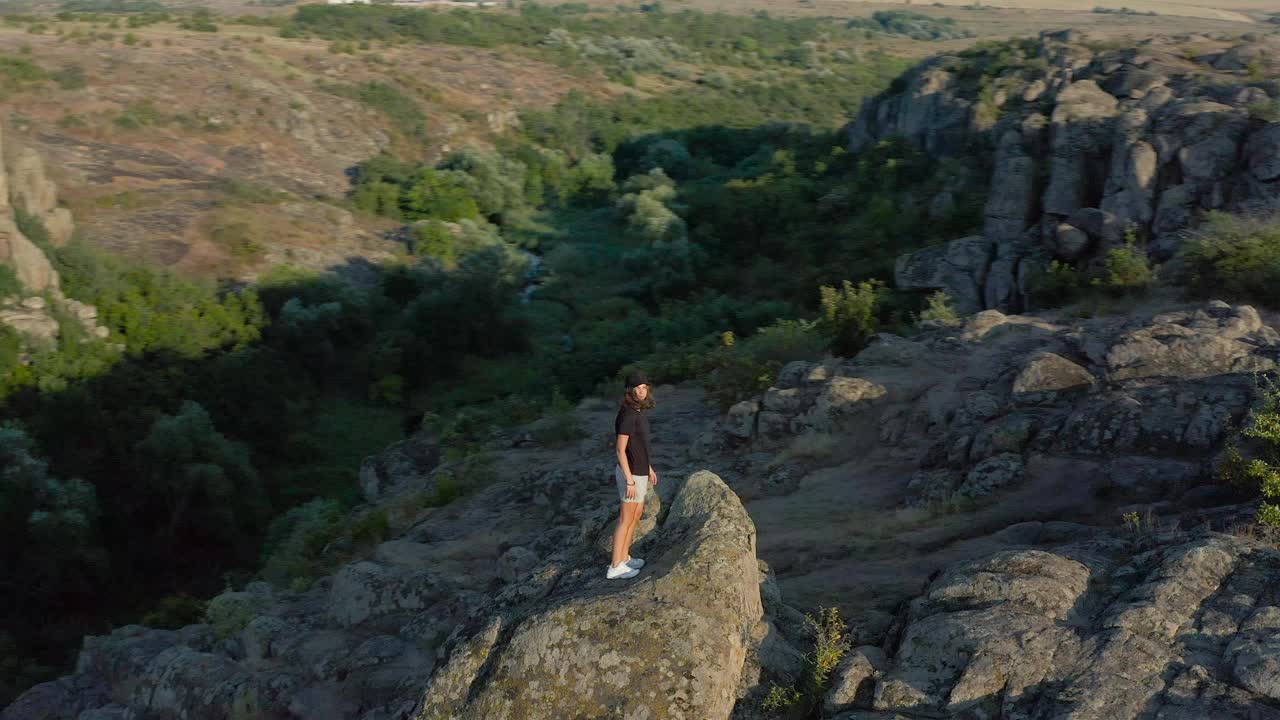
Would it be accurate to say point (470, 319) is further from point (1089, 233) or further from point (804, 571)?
point (804, 571)

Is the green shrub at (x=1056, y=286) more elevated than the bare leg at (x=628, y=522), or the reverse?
the bare leg at (x=628, y=522)

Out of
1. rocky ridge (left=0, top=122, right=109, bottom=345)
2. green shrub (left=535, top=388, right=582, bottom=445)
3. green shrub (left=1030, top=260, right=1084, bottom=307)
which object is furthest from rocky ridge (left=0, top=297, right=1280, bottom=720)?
rocky ridge (left=0, top=122, right=109, bottom=345)

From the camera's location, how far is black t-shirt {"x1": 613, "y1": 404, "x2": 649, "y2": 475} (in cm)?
704

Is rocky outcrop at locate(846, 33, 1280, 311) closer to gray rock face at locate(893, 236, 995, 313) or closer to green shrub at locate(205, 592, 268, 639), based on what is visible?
gray rock face at locate(893, 236, 995, 313)

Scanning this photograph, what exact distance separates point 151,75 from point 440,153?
1163cm

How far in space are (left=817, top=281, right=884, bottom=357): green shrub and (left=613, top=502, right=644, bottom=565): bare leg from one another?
11139 millimetres

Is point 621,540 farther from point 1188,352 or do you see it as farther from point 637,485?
point 1188,352

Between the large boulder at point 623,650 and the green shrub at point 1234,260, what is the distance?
11.4 metres

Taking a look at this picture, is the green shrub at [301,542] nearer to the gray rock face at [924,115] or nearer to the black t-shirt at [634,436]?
the black t-shirt at [634,436]

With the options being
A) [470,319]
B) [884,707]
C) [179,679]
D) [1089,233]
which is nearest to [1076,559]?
[884,707]

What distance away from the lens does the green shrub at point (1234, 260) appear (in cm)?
1466

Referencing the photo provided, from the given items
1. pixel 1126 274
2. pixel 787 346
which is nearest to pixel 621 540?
pixel 787 346

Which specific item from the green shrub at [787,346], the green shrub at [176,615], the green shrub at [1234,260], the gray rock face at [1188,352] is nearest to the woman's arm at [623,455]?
the gray rock face at [1188,352]

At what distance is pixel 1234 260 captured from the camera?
49.9 feet
